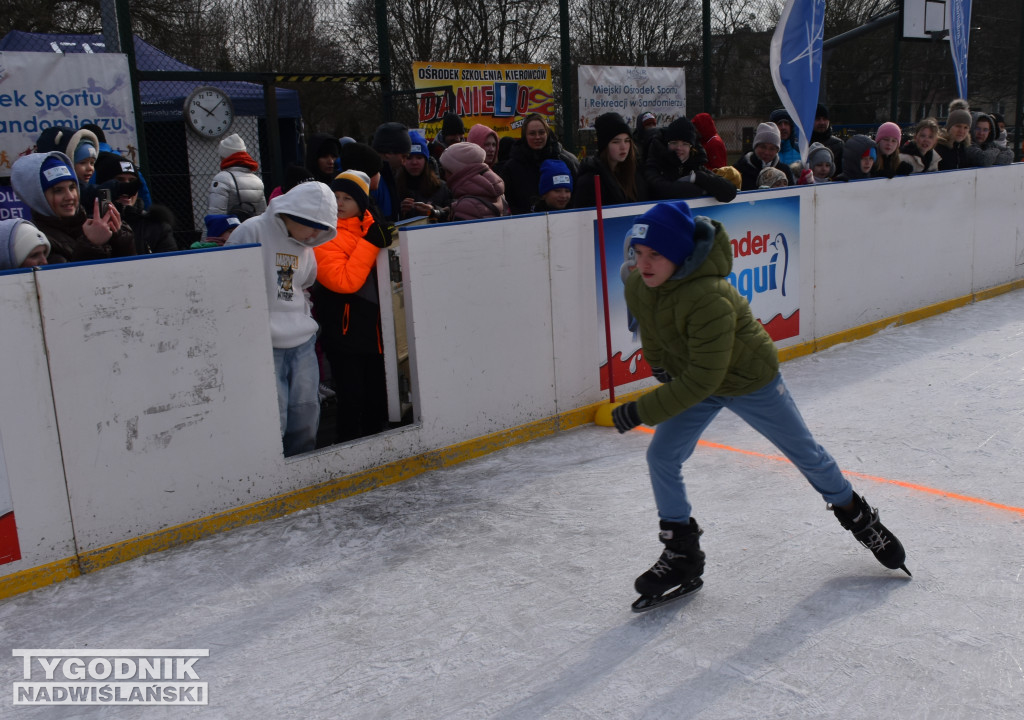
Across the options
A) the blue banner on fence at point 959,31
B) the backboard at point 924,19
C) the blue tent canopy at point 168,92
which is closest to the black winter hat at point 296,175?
the blue tent canopy at point 168,92

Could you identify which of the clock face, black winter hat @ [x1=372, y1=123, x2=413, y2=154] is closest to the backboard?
the clock face

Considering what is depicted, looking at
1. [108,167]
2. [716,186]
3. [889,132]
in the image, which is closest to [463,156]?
[716,186]

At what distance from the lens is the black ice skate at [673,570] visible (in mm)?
3221

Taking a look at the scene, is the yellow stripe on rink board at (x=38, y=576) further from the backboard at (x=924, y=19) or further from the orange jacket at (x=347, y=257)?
the backboard at (x=924, y=19)

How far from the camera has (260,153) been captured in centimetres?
1270

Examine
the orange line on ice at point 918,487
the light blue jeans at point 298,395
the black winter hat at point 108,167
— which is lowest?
the orange line on ice at point 918,487

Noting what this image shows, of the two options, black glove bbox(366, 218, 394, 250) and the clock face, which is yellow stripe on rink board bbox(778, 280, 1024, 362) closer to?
black glove bbox(366, 218, 394, 250)

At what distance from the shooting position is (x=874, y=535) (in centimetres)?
329

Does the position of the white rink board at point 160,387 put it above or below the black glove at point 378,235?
below

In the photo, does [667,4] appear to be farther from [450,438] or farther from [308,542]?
[308,542]

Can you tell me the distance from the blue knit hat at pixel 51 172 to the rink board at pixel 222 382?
0.50 m

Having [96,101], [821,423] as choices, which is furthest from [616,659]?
[96,101]

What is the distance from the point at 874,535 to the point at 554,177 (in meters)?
3.11

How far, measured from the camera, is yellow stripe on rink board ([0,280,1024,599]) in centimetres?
362
